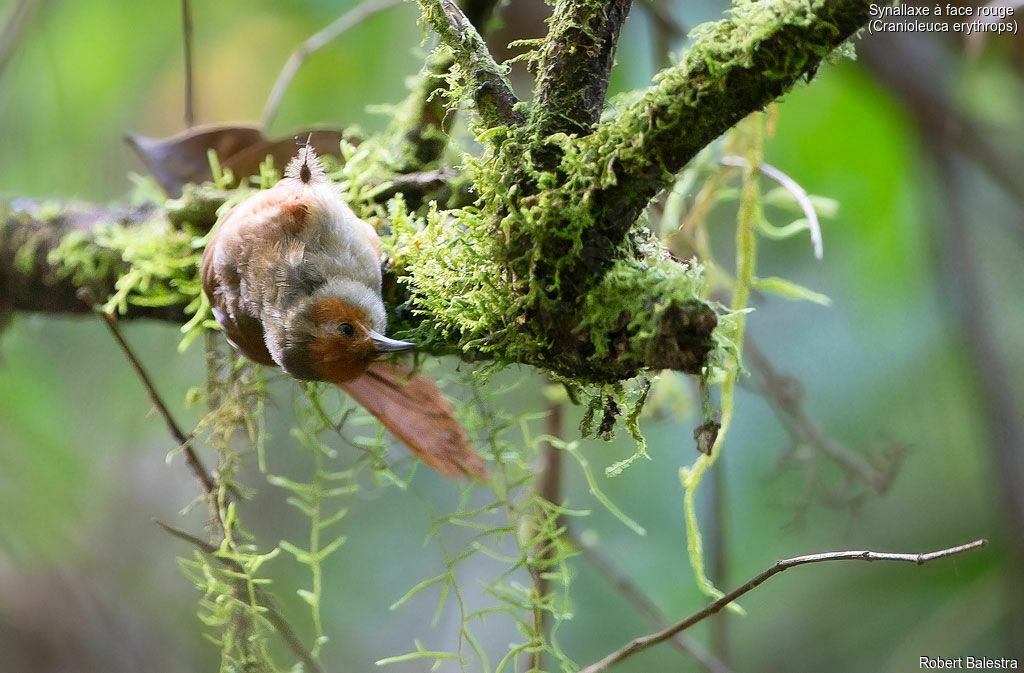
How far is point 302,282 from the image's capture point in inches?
57.7

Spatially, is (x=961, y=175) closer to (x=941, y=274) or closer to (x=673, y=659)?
(x=941, y=274)

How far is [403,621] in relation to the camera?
13.2 ft

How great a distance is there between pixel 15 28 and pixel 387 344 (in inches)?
84.3

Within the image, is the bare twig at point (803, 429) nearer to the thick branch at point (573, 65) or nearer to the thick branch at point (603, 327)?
the thick branch at point (603, 327)

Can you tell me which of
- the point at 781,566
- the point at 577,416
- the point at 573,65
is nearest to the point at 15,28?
the point at 573,65

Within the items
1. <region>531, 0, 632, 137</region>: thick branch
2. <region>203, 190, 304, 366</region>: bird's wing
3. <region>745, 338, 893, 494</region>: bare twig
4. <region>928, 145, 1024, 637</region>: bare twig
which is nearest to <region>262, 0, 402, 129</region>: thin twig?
<region>203, 190, 304, 366</region>: bird's wing

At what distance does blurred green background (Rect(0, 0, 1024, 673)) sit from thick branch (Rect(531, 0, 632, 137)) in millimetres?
2346

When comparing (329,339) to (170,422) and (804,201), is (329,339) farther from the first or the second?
(804,201)

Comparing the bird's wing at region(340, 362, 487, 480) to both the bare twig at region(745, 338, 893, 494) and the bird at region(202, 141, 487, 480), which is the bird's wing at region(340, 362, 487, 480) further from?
the bare twig at region(745, 338, 893, 494)

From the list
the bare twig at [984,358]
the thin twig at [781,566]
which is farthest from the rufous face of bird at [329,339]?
the bare twig at [984,358]

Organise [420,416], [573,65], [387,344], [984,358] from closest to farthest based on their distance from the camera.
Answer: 1. [573,65]
2. [387,344]
3. [420,416]
4. [984,358]

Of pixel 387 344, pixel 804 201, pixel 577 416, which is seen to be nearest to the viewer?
pixel 387 344

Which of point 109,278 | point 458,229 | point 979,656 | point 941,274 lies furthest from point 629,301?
point 979,656

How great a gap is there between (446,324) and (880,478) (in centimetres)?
161
